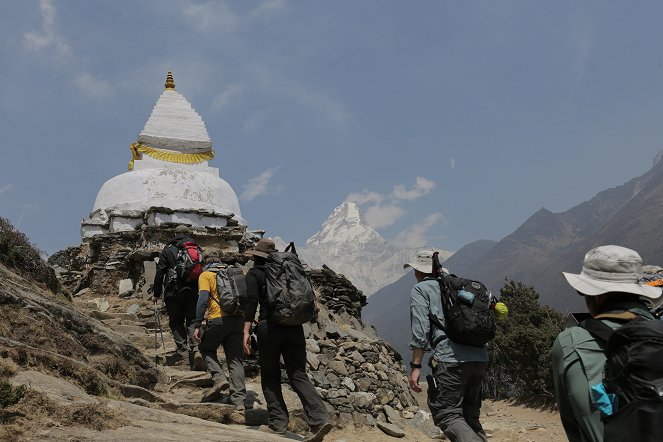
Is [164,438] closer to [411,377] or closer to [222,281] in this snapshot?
[411,377]

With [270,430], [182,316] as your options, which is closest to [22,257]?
[182,316]

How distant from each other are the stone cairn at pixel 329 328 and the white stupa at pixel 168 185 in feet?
5.50

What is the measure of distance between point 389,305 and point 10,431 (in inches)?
5381

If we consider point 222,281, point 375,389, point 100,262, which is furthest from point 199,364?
point 100,262

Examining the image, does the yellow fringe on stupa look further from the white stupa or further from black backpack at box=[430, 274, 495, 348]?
black backpack at box=[430, 274, 495, 348]

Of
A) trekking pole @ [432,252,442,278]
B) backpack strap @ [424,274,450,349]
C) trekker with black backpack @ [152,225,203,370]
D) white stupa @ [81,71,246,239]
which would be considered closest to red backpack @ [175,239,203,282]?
trekker with black backpack @ [152,225,203,370]

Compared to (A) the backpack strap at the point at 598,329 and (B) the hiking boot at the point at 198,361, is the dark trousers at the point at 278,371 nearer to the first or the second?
(B) the hiking boot at the point at 198,361

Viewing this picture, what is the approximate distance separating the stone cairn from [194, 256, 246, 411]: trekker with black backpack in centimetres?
226

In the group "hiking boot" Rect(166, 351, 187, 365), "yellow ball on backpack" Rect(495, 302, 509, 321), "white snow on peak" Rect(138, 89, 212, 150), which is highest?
"white snow on peak" Rect(138, 89, 212, 150)

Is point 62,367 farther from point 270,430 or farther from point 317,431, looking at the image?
point 317,431

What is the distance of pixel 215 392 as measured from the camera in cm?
755

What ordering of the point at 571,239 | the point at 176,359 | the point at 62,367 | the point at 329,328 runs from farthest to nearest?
the point at 571,239, the point at 329,328, the point at 176,359, the point at 62,367

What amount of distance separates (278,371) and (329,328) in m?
5.84

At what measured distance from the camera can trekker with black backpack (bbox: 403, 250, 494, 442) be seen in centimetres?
509
